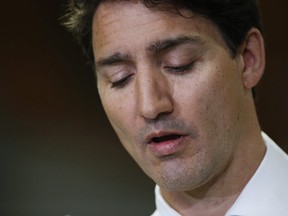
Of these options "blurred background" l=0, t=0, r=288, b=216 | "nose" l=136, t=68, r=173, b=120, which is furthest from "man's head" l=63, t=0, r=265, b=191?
"blurred background" l=0, t=0, r=288, b=216

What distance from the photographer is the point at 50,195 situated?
7.36ft

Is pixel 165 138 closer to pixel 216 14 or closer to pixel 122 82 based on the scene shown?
pixel 122 82

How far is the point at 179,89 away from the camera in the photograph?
940mm

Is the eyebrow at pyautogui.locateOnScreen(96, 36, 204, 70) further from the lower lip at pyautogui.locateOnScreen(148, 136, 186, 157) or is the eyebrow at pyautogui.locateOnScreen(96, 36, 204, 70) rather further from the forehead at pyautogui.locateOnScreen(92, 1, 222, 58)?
the lower lip at pyautogui.locateOnScreen(148, 136, 186, 157)

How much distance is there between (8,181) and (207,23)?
150 cm

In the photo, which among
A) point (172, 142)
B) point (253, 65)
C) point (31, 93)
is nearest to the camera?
point (172, 142)

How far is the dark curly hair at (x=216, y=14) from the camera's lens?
97cm

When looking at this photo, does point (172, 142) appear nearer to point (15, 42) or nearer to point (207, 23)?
point (207, 23)

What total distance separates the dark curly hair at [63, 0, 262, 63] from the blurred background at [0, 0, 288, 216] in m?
1.10

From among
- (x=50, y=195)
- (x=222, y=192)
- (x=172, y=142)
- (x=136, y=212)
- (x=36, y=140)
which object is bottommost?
(x=136, y=212)

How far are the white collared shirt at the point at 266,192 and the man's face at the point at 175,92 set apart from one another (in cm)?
6

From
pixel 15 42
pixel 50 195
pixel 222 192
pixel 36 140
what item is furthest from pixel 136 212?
pixel 222 192

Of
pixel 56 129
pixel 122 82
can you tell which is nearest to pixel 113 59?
pixel 122 82

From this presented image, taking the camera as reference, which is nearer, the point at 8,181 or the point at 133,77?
the point at 133,77
